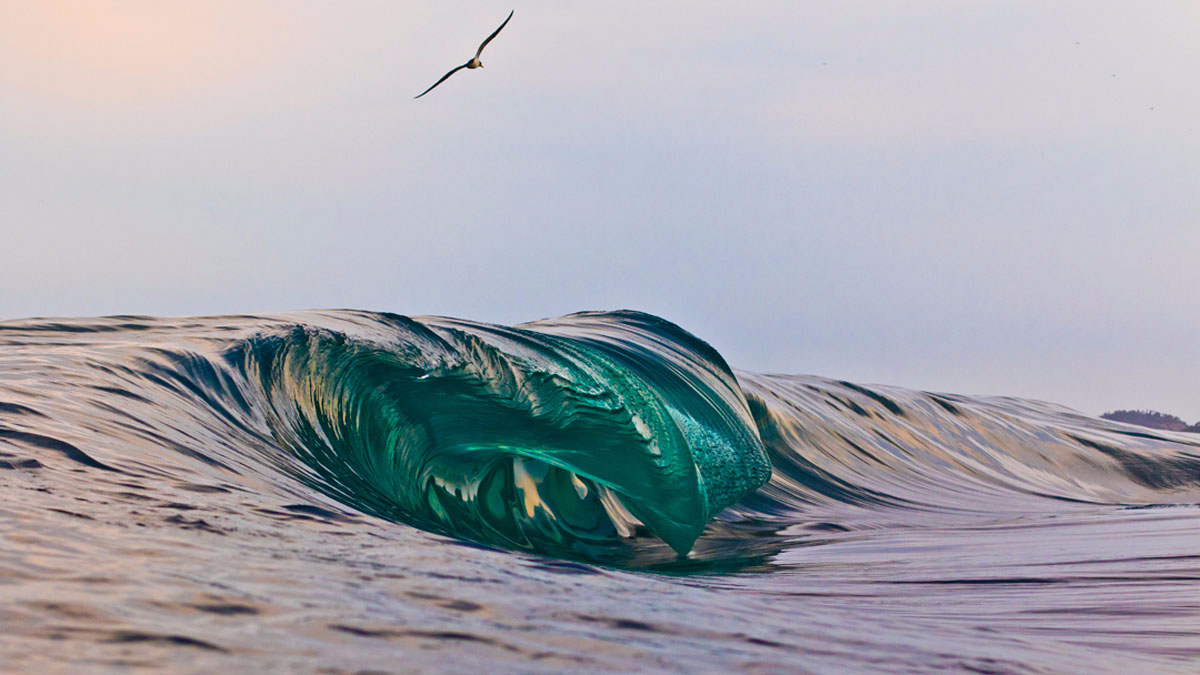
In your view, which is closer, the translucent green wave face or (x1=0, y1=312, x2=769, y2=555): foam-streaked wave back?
(x1=0, y1=312, x2=769, y2=555): foam-streaked wave back

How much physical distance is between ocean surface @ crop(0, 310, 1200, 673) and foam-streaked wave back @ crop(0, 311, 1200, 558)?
2 centimetres

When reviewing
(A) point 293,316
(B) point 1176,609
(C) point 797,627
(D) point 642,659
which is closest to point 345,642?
(D) point 642,659

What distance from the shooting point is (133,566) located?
141cm

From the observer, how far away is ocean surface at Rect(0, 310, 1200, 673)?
1.29 meters

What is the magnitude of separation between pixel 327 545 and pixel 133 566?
0.39m

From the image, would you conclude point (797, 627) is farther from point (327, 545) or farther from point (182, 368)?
point (182, 368)

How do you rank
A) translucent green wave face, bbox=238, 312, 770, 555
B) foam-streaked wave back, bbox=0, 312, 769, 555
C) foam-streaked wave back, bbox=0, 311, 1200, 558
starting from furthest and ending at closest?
translucent green wave face, bbox=238, 312, 770, 555, foam-streaked wave back, bbox=0, 312, 769, 555, foam-streaked wave back, bbox=0, 311, 1200, 558

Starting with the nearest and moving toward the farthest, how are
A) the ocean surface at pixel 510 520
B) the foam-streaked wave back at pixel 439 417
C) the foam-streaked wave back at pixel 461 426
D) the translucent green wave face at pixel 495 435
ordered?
the ocean surface at pixel 510 520
the foam-streaked wave back at pixel 461 426
the foam-streaked wave back at pixel 439 417
the translucent green wave face at pixel 495 435

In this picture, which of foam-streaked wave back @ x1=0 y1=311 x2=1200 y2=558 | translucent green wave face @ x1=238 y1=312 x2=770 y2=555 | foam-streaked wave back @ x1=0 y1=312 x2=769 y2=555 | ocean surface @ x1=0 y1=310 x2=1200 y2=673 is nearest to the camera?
ocean surface @ x1=0 y1=310 x2=1200 y2=673

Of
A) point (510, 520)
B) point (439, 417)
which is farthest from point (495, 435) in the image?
point (510, 520)

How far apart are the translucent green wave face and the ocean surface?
0.01 m

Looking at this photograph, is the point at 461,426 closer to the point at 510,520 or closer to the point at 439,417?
the point at 439,417

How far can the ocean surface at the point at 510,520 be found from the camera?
129 cm

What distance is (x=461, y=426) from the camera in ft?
13.9
